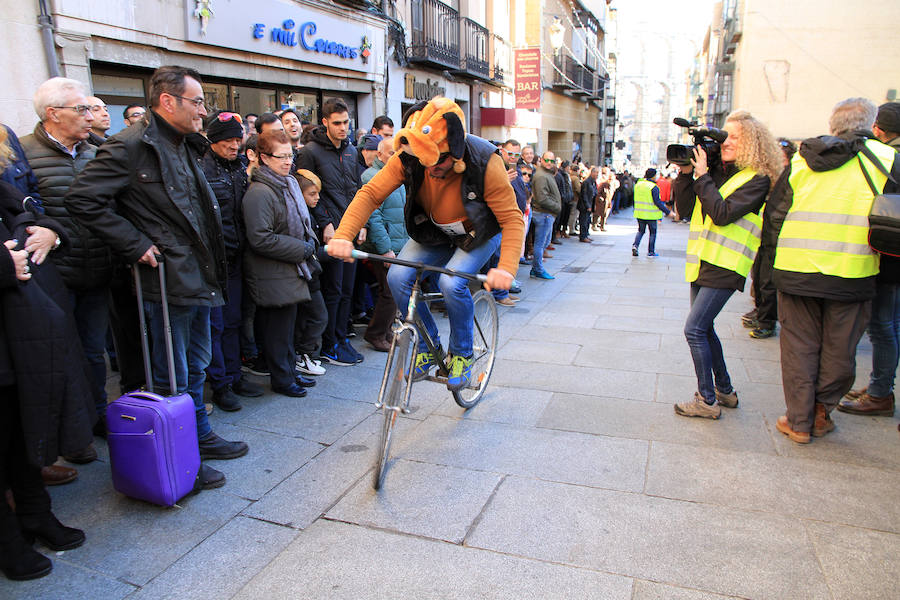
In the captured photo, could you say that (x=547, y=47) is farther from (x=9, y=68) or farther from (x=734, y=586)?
(x=734, y=586)

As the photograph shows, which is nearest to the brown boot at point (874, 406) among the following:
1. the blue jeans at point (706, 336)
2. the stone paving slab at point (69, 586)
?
the blue jeans at point (706, 336)

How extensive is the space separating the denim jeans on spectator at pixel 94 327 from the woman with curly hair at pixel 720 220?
3.64 meters

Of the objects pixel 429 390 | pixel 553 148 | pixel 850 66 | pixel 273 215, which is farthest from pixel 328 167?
pixel 850 66

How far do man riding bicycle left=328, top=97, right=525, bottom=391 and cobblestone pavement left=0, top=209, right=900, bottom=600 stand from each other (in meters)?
0.70

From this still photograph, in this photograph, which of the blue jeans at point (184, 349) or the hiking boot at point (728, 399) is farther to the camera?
the hiking boot at point (728, 399)

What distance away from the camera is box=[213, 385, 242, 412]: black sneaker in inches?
175

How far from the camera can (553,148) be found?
29.6 m

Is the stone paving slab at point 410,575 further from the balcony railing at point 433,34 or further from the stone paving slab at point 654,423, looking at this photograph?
the balcony railing at point 433,34

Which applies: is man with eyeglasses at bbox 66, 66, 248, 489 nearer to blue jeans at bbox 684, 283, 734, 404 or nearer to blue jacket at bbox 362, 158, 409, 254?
blue jacket at bbox 362, 158, 409, 254

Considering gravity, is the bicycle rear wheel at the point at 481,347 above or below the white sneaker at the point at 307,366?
above

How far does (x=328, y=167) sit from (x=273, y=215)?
3.71 ft

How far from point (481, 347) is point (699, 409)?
154 cm

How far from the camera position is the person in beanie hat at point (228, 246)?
4.31m

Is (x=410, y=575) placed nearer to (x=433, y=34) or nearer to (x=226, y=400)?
(x=226, y=400)
